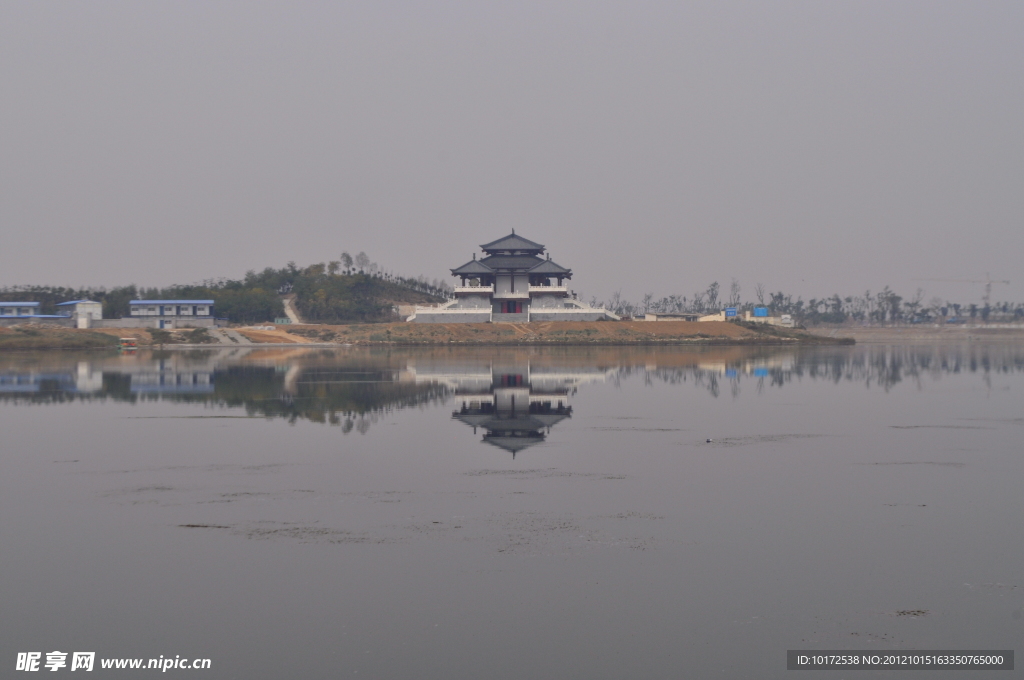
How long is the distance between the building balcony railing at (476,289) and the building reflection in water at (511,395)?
38165mm

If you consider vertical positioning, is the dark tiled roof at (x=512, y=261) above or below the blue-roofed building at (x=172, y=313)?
above

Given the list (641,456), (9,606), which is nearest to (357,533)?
(9,606)

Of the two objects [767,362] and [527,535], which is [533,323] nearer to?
[767,362]

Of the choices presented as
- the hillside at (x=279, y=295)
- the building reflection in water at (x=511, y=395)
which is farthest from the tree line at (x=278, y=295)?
the building reflection in water at (x=511, y=395)

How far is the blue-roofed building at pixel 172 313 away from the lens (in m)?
96.6

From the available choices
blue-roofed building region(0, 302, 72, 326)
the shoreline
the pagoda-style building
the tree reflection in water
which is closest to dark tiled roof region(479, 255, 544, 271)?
the pagoda-style building

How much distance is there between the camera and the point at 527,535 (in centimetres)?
1397

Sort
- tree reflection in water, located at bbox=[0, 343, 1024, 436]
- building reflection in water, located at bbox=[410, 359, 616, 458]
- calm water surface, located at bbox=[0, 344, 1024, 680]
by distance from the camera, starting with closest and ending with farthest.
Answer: calm water surface, located at bbox=[0, 344, 1024, 680]
building reflection in water, located at bbox=[410, 359, 616, 458]
tree reflection in water, located at bbox=[0, 343, 1024, 436]

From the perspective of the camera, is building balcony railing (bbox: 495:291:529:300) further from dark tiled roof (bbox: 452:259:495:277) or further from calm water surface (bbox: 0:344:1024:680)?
calm water surface (bbox: 0:344:1024:680)

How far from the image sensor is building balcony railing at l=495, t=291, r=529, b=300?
93.8 meters

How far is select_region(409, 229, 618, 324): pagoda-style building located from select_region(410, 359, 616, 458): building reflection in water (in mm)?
36714

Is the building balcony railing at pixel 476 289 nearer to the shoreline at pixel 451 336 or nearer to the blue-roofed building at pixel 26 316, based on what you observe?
the shoreline at pixel 451 336

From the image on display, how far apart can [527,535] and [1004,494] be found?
31.2ft

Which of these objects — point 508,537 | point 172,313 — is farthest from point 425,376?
point 172,313
